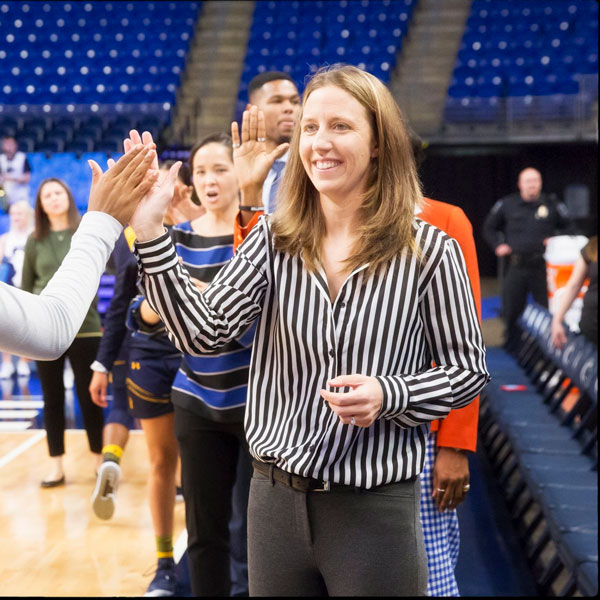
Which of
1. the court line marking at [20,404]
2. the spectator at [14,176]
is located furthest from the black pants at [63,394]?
the court line marking at [20,404]

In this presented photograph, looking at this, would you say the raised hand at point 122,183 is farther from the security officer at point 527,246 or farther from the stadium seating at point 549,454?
the security officer at point 527,246

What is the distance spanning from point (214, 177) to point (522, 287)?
17.1ft

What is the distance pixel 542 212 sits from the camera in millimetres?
7535

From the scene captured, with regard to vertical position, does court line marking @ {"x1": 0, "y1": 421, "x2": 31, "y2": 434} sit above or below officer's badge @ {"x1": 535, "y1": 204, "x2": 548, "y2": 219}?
above

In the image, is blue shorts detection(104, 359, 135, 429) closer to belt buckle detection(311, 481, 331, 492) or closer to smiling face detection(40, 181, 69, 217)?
smiling face detection(40, 181, 69, 217)

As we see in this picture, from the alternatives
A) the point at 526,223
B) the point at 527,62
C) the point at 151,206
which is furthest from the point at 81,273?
the point at 527,62

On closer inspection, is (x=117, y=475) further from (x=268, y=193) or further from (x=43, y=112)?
(x=43, y=112)

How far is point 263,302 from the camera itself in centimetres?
152

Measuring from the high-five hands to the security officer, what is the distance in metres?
6.09

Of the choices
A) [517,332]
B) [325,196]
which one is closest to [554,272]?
[517,332]

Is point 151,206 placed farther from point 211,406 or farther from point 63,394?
point 63,394

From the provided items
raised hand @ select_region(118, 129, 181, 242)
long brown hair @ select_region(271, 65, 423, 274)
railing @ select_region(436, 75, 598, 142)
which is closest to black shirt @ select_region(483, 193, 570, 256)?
railing @ select_region(436, 75, 598, 142)

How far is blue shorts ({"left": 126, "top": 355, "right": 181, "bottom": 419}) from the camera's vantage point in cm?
297

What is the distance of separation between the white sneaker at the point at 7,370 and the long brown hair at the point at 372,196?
17.4 ft
